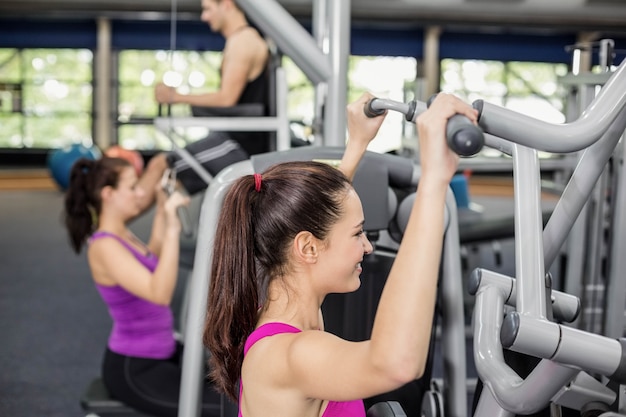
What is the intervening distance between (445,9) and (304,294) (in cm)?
448

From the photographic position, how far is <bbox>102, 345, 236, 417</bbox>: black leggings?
200 cm

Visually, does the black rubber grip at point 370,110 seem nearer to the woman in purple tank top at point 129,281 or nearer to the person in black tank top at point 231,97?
the woman in purple tank top at point 129,281

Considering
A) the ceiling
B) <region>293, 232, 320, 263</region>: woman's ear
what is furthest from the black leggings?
the ceiling

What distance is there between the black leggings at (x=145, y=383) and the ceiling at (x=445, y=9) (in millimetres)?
1952

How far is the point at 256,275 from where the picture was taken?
1111mm

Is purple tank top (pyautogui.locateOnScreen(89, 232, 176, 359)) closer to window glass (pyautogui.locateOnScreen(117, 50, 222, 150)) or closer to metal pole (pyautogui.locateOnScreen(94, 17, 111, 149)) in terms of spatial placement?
window glass (pyautogui.locateOnScreen(117, 50, 222, 150))

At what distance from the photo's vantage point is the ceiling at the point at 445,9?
13.7ft

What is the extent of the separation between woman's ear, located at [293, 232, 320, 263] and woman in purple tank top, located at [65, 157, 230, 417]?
3.01 feet

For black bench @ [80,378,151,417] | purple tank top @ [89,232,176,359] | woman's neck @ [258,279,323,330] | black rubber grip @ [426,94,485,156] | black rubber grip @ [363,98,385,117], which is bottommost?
black bench @ [80,378,151,417]

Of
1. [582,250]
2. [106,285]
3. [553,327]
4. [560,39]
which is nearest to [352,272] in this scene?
[553,327]

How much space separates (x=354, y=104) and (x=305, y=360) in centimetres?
49

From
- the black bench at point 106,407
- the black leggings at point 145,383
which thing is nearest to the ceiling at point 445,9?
the black leggings at point 145,383

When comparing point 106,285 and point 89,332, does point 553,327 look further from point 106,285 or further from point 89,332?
point 89,332

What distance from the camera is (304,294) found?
1096 millimetres
